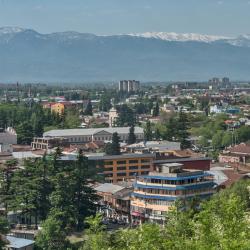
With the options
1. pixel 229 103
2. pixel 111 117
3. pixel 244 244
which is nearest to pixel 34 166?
pixel 244 244

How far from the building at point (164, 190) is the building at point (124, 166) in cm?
726

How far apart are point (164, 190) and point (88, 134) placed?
970 inches

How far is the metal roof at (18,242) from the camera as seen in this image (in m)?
20.4

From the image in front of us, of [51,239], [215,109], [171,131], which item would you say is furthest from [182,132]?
[215,109]

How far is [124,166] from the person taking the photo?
34312mm

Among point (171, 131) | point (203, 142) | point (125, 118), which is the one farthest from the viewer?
point (125, 118)

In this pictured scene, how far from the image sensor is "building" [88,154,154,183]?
111 feet

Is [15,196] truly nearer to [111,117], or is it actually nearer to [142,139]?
[142,139]

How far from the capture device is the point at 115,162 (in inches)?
1337

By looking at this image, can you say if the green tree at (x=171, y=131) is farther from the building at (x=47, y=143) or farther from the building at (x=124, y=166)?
the building at (x=124, y=166)

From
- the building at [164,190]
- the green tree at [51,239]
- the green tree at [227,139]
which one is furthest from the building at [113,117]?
the green tree at [51,239]

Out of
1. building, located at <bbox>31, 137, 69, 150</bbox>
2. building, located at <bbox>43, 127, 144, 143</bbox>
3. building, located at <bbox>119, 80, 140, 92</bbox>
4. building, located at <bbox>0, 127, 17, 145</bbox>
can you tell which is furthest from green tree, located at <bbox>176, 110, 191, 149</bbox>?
building, located at <bbox>119, 80, 140, 92</bbox>

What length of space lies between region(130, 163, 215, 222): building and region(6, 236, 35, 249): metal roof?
5.73 metres

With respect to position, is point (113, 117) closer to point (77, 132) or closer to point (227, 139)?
point (77, 132)
